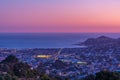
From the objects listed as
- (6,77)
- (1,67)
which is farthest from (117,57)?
(6,77)

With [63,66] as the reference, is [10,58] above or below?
above

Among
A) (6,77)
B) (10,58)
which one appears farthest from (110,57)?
(6,77)

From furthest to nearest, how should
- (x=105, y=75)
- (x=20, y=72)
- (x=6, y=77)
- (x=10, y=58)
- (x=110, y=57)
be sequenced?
(x=110, y=57)
(x=10, y=58)
(x=20, y=72)
(x=105, y=75)
(x=6, y=77)

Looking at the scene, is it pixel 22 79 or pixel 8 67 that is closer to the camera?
pixel 22 79

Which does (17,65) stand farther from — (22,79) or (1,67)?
(22,79)

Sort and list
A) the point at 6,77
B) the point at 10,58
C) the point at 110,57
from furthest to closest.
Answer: the point at 110,57, the point at 10,58, the point at 6,77

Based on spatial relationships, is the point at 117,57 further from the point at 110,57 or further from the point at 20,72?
the point at 20,72

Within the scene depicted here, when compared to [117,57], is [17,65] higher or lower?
higher

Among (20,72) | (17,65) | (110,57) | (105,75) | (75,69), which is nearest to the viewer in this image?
(105,75)

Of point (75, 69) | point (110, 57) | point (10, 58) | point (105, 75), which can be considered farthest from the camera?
point (110, 57)
